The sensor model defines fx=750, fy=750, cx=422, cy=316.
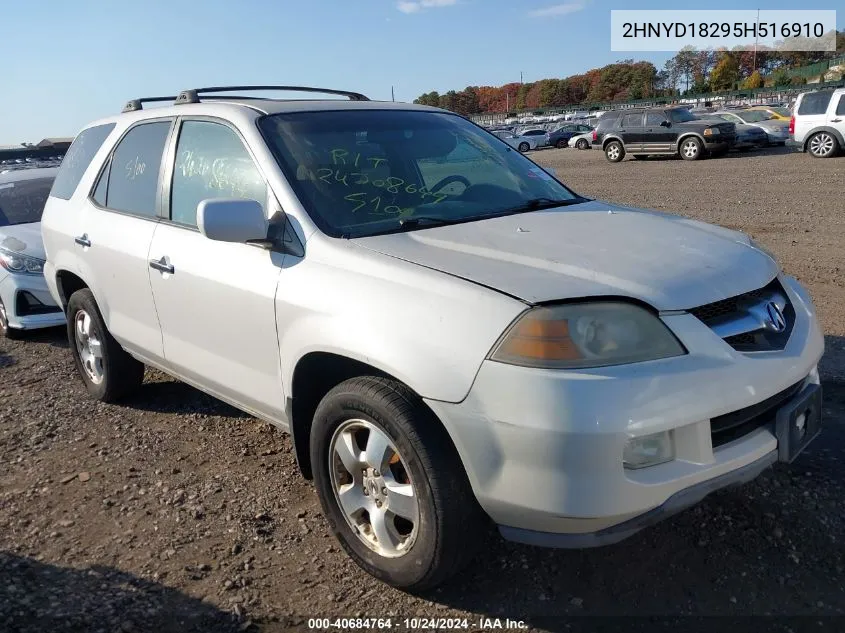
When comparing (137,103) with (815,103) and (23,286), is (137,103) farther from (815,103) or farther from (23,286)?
(815,103)

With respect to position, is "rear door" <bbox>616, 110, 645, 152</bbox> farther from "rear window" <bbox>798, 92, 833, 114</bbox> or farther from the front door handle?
the front door handle

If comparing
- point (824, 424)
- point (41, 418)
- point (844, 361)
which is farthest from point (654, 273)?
point (41, 418)

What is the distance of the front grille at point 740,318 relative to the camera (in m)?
2.48

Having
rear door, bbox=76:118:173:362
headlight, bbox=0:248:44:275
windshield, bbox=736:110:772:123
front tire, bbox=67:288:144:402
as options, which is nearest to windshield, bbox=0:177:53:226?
headlight, bbox=0:248:44:275

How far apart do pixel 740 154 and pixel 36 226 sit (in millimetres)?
22019

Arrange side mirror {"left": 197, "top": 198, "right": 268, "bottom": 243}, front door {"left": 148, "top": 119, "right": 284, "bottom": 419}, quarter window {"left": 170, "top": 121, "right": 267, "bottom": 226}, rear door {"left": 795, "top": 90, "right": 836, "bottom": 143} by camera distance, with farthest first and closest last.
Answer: rear door {"left": 795, "top": 90, "right": 836, "bottom": 143} → quarter window {"left": 170, "top": 121, "right": 267, "bottom": 226} → front door {"left": 148, "top": 119, "right": 284, "bottom": 419} → side mirror {"left": 197, "top": 198, "right": 268, "bottom": 243}

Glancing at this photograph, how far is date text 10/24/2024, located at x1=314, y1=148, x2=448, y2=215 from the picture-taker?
3.26 m

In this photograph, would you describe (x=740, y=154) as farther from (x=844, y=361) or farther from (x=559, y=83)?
(x=559, y=83)

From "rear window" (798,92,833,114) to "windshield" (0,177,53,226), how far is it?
1806 cm

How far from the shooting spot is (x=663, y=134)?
2311 centimetres

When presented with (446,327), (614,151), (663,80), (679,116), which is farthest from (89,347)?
(663,80)

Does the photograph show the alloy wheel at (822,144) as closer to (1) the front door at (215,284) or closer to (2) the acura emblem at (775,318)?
(2) the acura emblem at (775,318)

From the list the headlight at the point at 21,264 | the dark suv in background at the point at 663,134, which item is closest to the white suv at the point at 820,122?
the dark suv in background at the point at 663,134

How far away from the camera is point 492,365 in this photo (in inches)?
91.2
